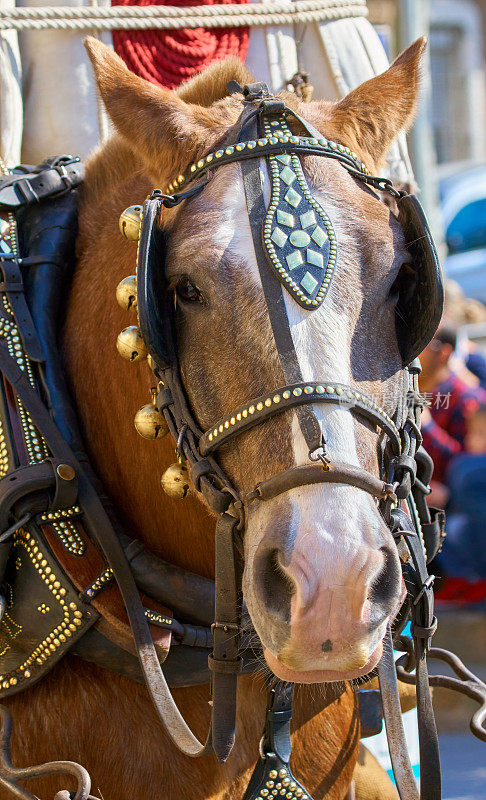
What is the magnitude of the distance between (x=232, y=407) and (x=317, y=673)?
50 cm

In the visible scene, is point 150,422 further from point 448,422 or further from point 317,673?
point 448,422

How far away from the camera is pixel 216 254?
1.76 metres

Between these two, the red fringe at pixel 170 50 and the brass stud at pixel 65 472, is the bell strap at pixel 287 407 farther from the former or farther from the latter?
the red fringe at pixel 170 50

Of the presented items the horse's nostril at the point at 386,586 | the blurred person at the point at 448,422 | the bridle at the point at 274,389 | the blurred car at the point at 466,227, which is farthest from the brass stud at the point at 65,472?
the blurred car at the point at 466,227

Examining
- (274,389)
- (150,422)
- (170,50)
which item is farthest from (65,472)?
(170,50)

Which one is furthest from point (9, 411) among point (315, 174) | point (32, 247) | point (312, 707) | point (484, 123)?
point (484, 123)

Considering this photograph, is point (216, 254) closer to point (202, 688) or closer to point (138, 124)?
point (138, 124)

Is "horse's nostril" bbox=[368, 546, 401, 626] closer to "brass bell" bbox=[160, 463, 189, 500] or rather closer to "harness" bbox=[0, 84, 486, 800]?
"harness" bbox=[0, 84, 486, 800]

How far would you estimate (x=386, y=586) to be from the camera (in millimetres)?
1625

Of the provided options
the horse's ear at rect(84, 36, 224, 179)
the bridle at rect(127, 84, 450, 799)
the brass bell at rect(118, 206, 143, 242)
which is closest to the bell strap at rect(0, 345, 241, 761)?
the bridle at rect(127, 84, 450, 799)

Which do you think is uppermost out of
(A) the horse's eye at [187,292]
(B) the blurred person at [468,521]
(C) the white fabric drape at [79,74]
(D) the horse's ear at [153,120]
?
(C) the white fabric drape at [79,74]

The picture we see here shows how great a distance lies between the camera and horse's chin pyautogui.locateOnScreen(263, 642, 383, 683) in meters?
1.62

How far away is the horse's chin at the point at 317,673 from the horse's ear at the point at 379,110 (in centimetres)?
107

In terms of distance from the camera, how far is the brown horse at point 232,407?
5.17ft
